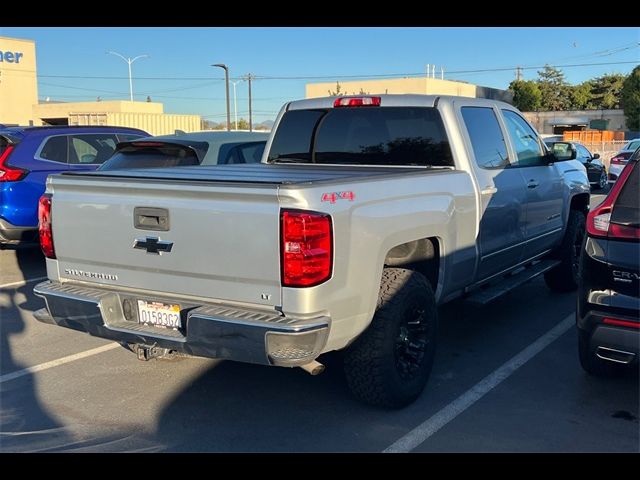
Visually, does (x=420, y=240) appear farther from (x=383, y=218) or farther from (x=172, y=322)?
(x=172, y=322)

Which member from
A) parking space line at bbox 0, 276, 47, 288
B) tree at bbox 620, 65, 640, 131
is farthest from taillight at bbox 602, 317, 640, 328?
tree at bbox 620, 65, 640, 131

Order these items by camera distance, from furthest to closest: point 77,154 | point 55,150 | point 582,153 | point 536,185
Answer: point 582,153 < point 77,154 < point 55,150 < point 536,185

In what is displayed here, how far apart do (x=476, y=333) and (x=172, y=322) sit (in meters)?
3.12

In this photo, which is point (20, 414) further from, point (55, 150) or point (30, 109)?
point (30, 109)

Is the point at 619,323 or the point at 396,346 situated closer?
the point at 619,323

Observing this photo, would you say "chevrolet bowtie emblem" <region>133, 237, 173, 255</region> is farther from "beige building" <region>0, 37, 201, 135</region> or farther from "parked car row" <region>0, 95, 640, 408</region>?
"beige building" <region>0, 37, 201, 135</region>

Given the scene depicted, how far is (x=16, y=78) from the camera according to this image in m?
45.1

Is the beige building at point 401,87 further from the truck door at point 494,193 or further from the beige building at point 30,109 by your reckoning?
the truck door at point 494,193

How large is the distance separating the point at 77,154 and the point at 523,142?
6357 millimetres

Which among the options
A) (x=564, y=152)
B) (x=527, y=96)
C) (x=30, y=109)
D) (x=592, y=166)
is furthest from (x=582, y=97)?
(x=564, y=152)

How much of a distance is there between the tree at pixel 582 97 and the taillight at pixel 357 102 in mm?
76716

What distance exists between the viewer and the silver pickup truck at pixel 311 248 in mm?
3381

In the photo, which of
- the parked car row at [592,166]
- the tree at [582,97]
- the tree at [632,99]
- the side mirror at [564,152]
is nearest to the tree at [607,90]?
the tree at [582,97]

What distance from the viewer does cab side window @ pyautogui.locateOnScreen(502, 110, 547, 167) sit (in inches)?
233
